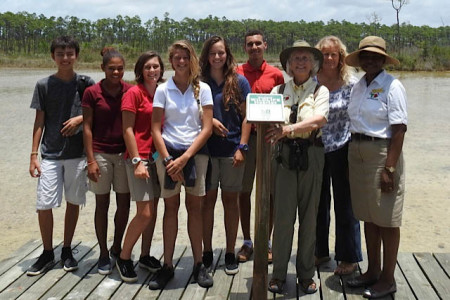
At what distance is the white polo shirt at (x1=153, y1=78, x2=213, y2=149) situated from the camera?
3434 mm

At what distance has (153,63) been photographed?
11.8 feet

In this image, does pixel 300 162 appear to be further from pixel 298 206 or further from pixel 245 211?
pixel 245 211

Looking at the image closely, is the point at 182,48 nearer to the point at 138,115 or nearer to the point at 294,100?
the point at 138,115

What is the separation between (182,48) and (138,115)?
551 millimetres

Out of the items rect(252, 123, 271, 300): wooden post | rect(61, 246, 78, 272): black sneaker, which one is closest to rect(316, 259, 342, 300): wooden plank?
rect(252, 123, 271, 300): wooden post

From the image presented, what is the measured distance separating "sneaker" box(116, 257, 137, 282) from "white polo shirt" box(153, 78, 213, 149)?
0.96 metres

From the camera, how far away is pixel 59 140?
3.84m

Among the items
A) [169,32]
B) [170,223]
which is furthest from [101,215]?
[169,32]

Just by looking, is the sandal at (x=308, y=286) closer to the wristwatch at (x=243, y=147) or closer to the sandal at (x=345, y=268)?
the sandal at (x=345, y=268)

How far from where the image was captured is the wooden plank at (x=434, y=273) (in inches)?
138

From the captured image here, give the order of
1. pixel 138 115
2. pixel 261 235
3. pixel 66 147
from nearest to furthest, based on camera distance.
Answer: pixel 261 235
pixel 138 115
pixel 66 147

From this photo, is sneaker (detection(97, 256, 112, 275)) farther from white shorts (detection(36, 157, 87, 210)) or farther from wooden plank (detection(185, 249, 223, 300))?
wooden plank (detection(185, 249, 223, 300))

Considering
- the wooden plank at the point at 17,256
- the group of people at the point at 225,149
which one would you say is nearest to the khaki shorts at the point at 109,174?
the group of people at the point at 225,149

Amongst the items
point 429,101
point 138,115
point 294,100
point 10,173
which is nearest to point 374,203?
point 294,100
